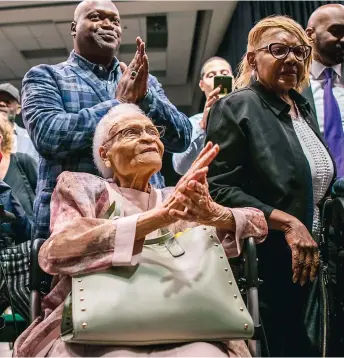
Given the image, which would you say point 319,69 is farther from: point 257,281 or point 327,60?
point 257,281

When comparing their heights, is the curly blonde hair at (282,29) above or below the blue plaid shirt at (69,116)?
above

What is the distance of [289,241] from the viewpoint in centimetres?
172

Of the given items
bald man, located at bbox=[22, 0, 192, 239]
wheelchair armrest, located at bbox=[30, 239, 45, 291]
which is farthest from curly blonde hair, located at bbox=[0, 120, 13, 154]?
wheelchair armrest, located at bbox=[30, 239, 45, 291]

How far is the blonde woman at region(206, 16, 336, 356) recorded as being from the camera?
1.78 m

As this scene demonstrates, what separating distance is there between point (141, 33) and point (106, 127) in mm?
3393

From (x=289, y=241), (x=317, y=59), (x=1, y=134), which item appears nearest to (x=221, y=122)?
(x=289, y=241)

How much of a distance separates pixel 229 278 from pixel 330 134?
2.82 ft

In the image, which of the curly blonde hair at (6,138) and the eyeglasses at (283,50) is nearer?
the eyeglasses at (283,50)

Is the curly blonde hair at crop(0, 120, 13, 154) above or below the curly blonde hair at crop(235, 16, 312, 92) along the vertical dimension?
below

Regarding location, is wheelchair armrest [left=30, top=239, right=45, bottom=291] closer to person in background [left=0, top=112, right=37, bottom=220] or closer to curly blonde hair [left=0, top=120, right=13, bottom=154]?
person in background [left=0, top=112, right=37, bottom=220]

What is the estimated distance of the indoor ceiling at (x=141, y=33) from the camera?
4.27 m

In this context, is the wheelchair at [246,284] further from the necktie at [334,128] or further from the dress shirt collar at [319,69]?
the dress shirt collar at [319,69]

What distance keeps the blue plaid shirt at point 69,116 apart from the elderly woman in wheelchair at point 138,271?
0.23 metres

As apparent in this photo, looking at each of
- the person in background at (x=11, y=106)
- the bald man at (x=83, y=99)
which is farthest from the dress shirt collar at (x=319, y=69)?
the person in background at (x=11, y=106)
